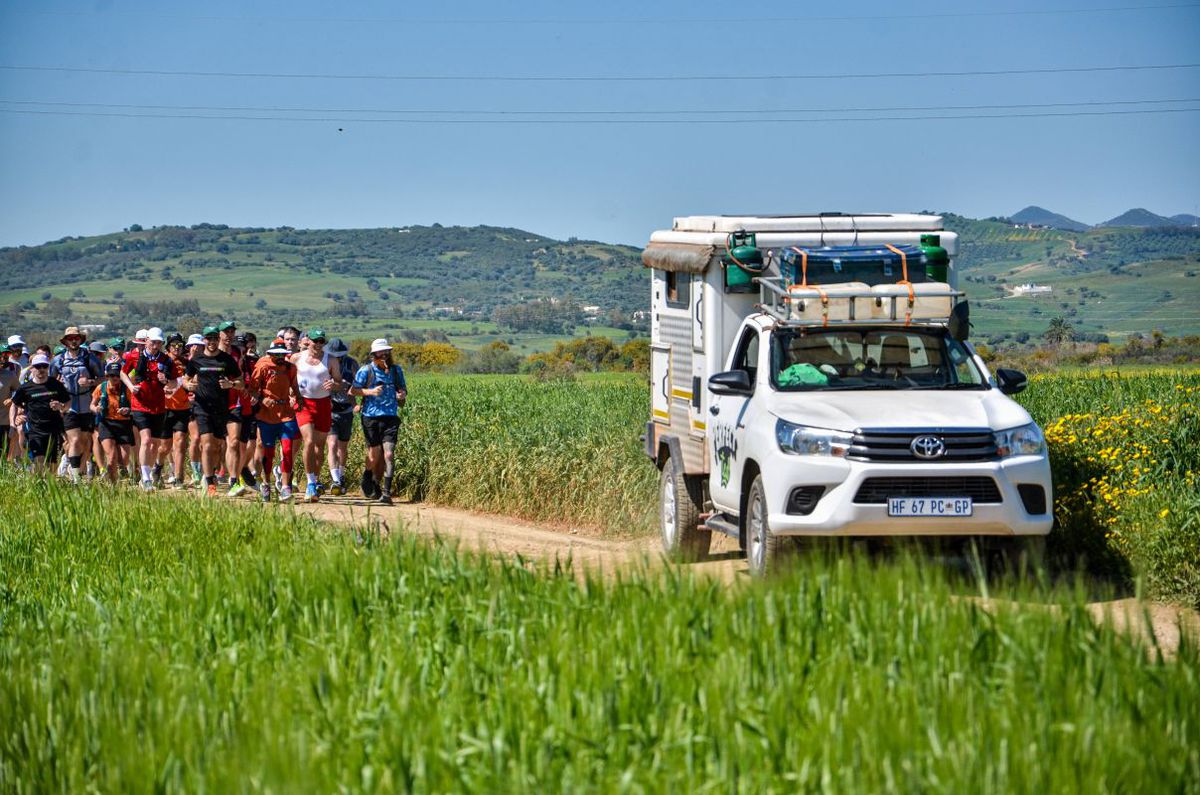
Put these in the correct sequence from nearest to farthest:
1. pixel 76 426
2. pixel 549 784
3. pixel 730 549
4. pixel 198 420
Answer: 1. pixel 549 784
2. pixel 730 549
3. pixel 198 420
4. pixel 76 426

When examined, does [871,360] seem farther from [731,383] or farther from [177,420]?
[177,420]

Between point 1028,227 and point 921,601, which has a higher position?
point 1028,227

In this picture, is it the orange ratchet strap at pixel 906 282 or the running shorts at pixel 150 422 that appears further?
the running shorts at pixel 150 422

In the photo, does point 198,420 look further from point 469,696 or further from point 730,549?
point 469,696

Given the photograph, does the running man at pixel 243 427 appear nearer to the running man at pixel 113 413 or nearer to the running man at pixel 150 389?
the running man at pixel 150 389

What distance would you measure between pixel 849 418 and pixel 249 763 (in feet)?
20.2

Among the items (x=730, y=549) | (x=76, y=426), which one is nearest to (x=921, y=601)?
(x=730, y=549)

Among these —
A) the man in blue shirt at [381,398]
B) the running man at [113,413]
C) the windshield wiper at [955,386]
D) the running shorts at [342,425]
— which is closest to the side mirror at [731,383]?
the windshield wiper at [955,386]

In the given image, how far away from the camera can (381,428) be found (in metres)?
18.9

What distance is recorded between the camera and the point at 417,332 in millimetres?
102938

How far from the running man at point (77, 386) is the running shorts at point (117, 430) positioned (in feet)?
1.37

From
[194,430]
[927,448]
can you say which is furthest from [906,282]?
[194,430]

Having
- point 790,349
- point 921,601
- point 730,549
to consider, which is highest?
point 790,349

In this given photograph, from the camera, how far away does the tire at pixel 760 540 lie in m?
11.0
